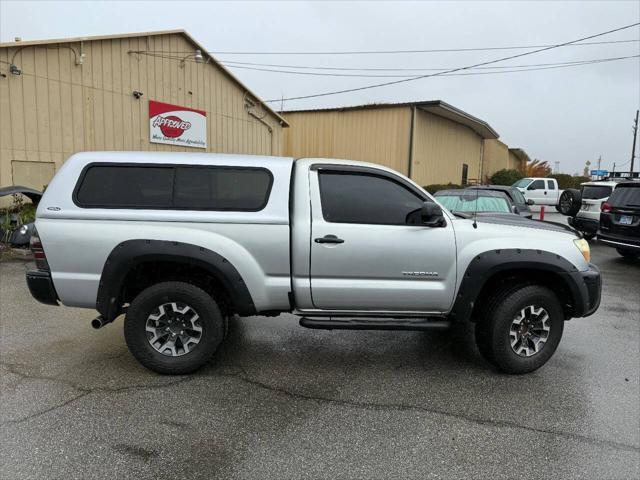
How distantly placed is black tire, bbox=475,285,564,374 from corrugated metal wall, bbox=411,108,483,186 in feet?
58.8

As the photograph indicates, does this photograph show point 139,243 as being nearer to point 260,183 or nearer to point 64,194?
point 64,194

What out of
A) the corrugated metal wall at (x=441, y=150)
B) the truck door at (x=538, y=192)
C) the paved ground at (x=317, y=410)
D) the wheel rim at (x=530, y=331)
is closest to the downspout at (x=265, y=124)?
the corrugated metal wall at (x=441, y=150)

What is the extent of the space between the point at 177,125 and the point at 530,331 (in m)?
12.8

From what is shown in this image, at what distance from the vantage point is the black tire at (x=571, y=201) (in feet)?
37.8

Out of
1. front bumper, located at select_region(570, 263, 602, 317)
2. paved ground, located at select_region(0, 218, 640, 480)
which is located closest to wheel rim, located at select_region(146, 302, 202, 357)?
paved ground, located at select_region(0, 218, 640, 480)

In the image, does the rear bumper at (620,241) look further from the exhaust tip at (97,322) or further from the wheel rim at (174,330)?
the exhaust tip at (97,322)

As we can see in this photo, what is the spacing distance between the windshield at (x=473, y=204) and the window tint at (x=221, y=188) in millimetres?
5539

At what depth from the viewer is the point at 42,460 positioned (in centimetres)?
277

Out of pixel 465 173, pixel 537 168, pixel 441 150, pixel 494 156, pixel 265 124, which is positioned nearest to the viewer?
pixel 265 124

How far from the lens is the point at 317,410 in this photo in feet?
11.3

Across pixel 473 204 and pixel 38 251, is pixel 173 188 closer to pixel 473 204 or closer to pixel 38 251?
pixel 38 251

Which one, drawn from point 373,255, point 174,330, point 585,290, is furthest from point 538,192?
point 174,330

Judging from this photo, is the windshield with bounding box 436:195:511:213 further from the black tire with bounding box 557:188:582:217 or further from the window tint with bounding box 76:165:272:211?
the window tint with bounding box 76:165:272:211

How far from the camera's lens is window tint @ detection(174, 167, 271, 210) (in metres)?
3.85
